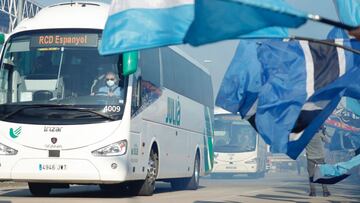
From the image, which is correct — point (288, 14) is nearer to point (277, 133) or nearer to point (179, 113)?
point (277, 133)

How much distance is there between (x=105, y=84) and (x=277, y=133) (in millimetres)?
3537

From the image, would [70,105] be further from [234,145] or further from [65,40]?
[234,145]

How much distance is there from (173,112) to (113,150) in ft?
13.7

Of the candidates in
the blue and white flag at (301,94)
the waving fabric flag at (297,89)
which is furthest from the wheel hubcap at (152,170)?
the blue and white flag at (301,94)

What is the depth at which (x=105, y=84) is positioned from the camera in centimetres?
1484

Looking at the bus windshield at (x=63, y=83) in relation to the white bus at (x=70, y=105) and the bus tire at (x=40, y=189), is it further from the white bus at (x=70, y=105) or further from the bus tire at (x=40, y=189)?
the bus tire at (x=40, y=189)

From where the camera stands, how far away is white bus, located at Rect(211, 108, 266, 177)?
3562 centimetres

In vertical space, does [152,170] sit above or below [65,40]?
below

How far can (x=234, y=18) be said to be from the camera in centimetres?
728

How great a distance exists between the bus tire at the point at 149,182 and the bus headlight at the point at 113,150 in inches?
71.7

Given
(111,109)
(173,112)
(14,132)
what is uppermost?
(173,112)

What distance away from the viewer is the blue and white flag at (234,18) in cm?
713

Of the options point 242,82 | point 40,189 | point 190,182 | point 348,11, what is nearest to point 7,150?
point 40,189

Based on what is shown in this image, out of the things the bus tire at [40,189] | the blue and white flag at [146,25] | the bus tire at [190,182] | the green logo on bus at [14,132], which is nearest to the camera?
the blue and white flag at [146,25]
